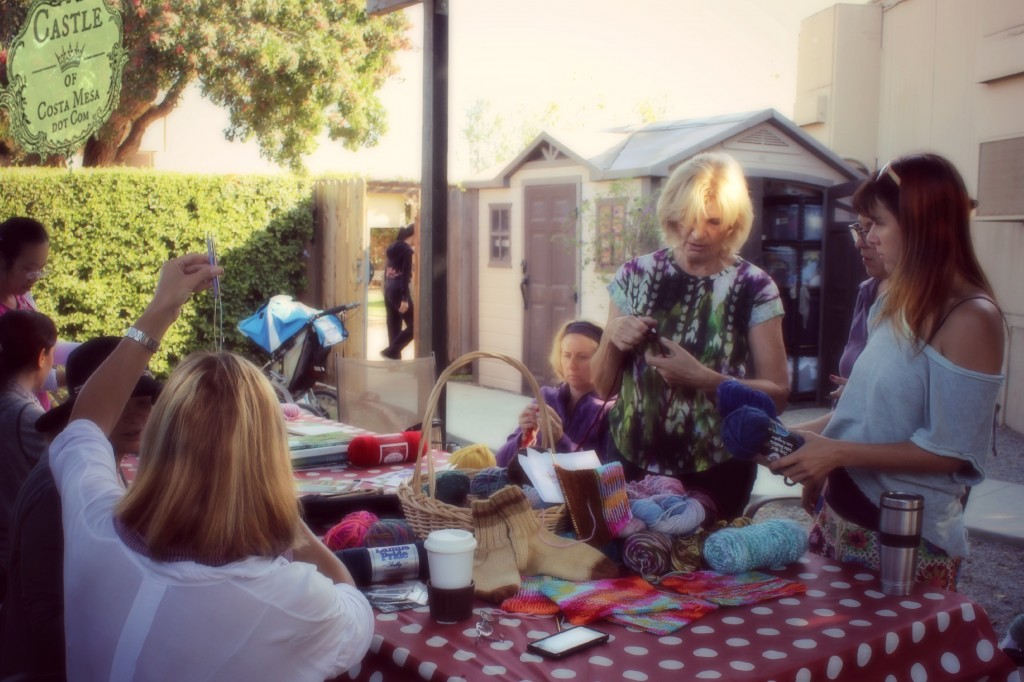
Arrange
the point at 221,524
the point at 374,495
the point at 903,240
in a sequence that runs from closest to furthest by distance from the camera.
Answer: the point at 221,524
the point at 903,240
the point at 374,495

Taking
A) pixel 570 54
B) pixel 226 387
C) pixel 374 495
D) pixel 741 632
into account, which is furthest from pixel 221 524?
pixel 570 54

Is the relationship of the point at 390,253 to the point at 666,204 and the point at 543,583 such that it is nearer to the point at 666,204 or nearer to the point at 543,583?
the point at 666,204

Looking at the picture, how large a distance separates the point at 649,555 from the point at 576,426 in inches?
55.1

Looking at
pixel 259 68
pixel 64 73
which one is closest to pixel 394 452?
pixel 64 73

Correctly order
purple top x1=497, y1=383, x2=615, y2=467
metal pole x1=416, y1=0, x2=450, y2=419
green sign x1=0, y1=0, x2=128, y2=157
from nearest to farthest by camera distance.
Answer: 1. purple top x1=497, y1=383, x2=615, y2=467
2. green sign x1=0, y1=0, x2=128, y2=157
3. metal pole x1=416, y1=0, x2=450, y2=419

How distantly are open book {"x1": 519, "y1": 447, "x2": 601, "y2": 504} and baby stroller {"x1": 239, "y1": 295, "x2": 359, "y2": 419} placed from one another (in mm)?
4593

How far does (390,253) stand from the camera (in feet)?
34.1

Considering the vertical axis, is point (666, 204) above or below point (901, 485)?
above

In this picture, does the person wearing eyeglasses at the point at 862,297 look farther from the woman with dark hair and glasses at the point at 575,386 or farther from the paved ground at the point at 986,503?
the woman with dark hair and glasses at the point at 575,386

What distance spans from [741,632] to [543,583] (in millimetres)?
416

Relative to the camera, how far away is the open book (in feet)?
6.93

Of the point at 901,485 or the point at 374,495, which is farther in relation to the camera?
the point at 374,495

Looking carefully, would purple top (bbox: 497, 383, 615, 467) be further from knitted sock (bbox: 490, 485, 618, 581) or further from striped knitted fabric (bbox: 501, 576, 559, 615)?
striped knitted fabric (bbox: 501, 576, 559, 615)

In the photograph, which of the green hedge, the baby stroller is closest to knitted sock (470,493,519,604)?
the baby stroller
